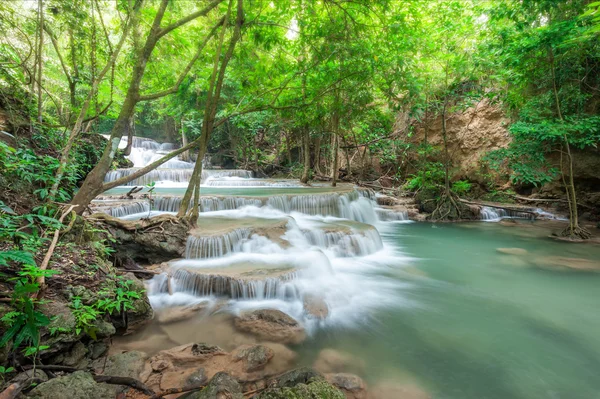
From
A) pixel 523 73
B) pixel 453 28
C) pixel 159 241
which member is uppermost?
pixel 453 28

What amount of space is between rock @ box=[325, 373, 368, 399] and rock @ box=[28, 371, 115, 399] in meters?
1.90

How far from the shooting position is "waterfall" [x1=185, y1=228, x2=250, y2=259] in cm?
529

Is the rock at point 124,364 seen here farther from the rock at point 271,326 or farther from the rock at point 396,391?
the rock at point 396,391

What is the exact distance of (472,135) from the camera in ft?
41.8

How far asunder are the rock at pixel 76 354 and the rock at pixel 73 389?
1.46 ft

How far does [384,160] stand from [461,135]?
4.00 m

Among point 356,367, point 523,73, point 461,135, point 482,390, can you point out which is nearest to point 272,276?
point 356,367

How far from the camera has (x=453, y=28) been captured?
834cm

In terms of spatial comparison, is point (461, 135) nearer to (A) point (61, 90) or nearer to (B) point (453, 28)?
(B) point (453, 28)

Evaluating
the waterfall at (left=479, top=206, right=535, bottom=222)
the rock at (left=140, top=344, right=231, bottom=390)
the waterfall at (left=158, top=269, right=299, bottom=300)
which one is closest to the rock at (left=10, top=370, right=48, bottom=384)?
the rock at (left=140, top=344, right=231, bottom=390)

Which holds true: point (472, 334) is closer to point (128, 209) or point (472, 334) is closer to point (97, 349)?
point (97, 349)

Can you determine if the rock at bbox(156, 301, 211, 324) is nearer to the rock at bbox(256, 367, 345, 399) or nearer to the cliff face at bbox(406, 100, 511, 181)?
the rock at bbox(256, 367, 345, 399)

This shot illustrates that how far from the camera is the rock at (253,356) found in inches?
107

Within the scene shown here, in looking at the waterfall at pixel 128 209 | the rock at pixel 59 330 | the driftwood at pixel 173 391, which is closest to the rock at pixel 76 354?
the rock at pixel 59 330
